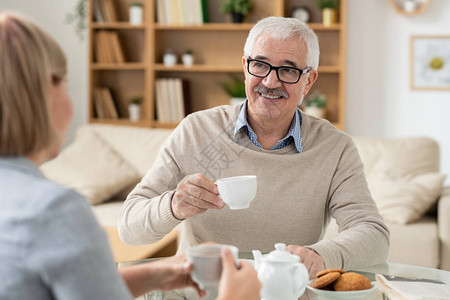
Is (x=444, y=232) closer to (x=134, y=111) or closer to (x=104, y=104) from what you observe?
(x=134, y=111)

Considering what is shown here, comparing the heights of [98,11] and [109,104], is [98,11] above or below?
above

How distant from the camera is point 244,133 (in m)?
1.91

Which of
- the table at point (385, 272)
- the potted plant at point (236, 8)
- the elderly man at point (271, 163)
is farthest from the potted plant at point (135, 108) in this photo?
the table at point (385, 272)

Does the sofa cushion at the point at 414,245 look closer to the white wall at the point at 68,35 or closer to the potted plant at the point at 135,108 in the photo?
the potted plant at the point at 135,108

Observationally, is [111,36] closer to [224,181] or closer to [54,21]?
[54,21]

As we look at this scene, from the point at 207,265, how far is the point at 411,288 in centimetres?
65

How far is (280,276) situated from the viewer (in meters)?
1.12

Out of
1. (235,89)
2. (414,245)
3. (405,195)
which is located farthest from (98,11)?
(414,245)

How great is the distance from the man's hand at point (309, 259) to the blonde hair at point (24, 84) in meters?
0.78

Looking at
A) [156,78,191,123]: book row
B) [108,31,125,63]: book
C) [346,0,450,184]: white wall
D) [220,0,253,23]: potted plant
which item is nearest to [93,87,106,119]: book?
[108,31,125,63]: book

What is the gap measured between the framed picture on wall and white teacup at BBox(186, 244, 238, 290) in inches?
149

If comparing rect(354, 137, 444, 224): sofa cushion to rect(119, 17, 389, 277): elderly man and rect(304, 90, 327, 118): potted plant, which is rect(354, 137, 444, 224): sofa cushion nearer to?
rect(304, 90, 327, 118): potted plant

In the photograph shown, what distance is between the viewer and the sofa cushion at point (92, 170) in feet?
11.9

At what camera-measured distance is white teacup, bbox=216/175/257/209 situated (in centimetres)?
137
